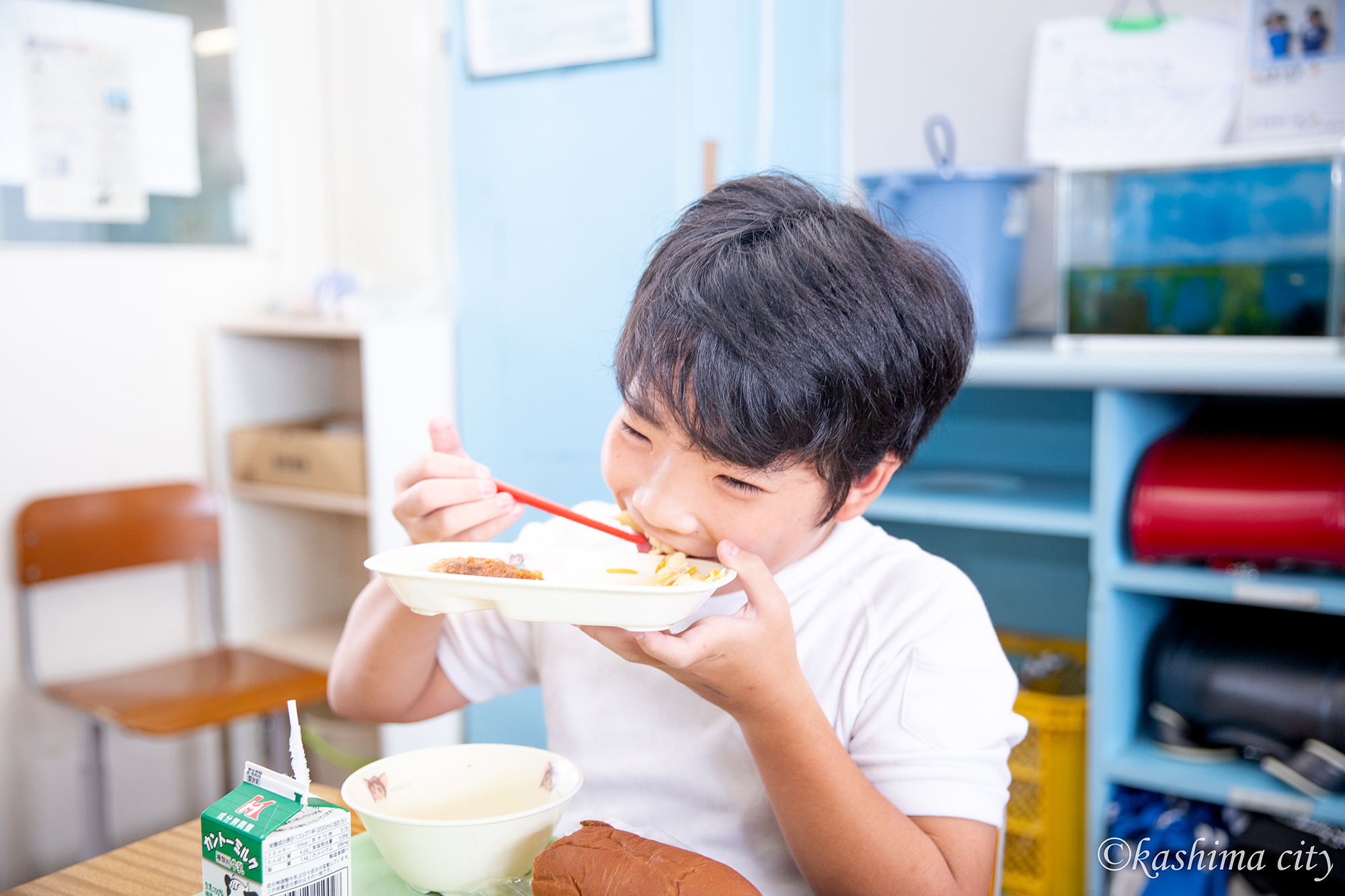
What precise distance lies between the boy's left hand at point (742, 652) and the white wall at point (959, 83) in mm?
1636

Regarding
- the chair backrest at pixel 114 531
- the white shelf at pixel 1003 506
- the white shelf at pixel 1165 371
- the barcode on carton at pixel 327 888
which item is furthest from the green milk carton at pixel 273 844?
the chair backrest at pixel 114 531

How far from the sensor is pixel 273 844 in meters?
0.62

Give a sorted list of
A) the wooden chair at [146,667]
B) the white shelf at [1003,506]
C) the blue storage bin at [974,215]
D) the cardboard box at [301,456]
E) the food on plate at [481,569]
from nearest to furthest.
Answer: the food on plate at [481,569], the white shelf at [1003,506], the blue storage bin at [974,215], the wooden chair at [146,667], the cardboard box at [301,456]

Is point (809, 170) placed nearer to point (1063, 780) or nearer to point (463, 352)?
point (463, 352)

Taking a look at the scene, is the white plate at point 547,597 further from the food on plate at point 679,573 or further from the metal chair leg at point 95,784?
the metal chair leg at point 95,784

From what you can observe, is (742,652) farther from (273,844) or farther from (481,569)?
(273,844)

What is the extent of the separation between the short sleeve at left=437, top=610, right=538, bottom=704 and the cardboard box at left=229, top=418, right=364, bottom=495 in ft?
4.12

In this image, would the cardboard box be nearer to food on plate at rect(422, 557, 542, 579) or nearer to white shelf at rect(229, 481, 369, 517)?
white shelf at rect(229, 481, 369, 517)

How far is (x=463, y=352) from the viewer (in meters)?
2.28

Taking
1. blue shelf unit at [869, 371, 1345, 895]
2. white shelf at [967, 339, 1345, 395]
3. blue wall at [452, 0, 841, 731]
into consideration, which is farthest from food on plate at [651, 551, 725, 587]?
blue wall at [452, 0, 841, 731]

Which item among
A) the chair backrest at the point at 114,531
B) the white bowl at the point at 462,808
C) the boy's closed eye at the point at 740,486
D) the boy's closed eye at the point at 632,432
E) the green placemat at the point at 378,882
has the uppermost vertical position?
the boy's closed eye at the point at 632,432

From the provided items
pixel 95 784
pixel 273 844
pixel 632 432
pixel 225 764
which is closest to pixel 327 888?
pixel 273 844

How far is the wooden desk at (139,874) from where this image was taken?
0.79 m

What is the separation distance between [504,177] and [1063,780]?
60.7 inches
